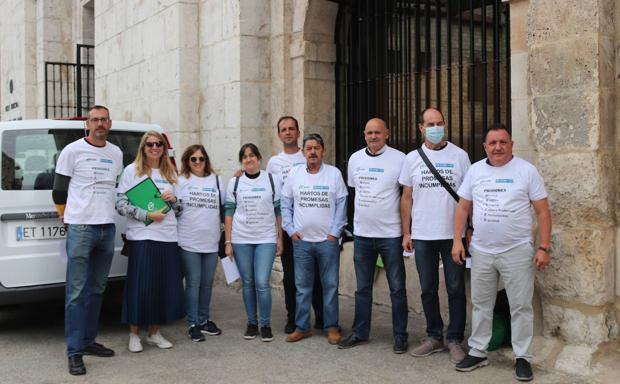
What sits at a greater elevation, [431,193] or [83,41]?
[83,41]

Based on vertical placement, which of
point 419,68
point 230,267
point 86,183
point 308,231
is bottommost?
point 230,267

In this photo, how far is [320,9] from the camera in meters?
7.70

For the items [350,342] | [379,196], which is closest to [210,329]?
[350,342]

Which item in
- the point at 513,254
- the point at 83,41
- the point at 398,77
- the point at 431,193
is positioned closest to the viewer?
the point at 513,254

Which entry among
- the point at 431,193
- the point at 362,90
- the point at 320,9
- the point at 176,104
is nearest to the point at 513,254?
the point at 431,193

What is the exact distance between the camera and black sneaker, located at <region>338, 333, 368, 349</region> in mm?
5340

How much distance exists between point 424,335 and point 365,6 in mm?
3653

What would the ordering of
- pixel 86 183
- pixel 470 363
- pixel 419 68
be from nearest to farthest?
pixel 470 363 < pixel 86 183 < pixel 419 68

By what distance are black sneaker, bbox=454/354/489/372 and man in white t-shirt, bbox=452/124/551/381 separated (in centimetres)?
2

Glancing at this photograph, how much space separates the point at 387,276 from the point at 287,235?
3.29 ft

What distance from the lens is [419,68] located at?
683 cm

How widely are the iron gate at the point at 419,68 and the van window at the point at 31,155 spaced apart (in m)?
3.09

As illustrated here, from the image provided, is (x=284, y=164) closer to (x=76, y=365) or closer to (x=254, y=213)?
(x=254, y=213)

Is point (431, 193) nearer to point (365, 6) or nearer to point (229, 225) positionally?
point (229, 225)
